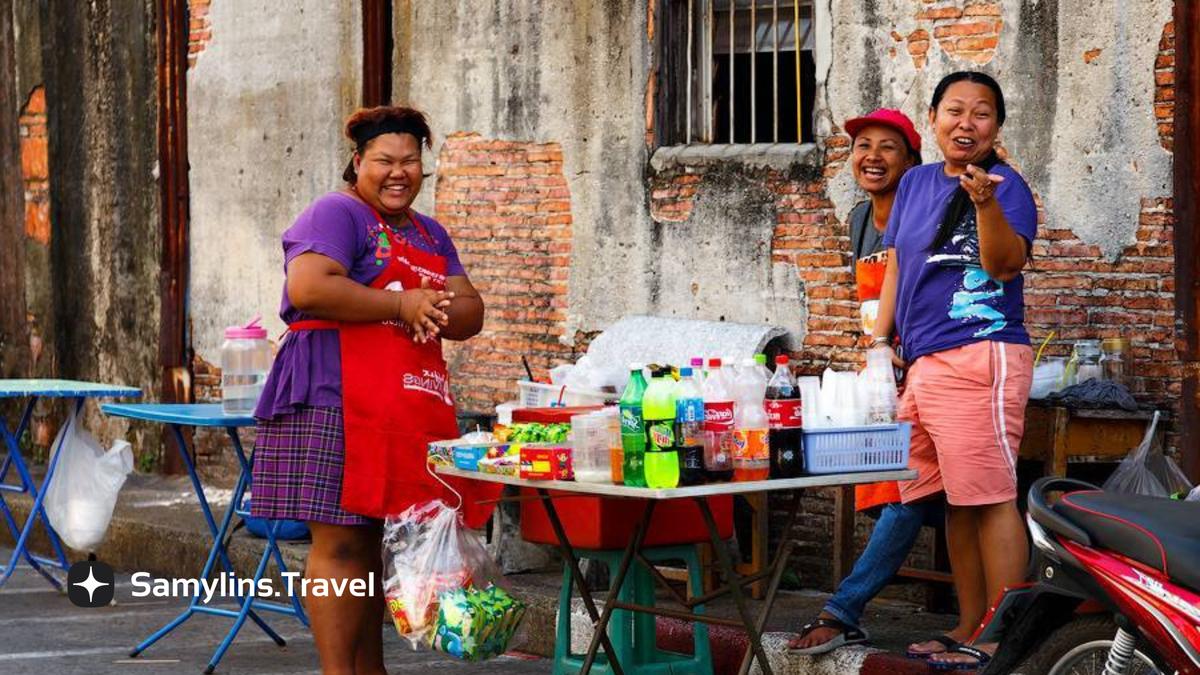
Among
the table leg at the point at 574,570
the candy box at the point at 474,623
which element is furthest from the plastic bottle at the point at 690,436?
the candy box at the point at 474,623

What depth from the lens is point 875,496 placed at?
7.58m

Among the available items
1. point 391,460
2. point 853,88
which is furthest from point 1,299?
point 391,460

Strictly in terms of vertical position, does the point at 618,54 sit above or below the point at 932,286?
above

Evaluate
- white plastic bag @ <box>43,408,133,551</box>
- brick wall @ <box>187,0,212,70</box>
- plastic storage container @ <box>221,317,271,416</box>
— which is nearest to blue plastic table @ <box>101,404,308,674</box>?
plastic storage container @ <box>221,317,271,416</box>

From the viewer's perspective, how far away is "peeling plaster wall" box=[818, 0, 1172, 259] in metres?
8.28

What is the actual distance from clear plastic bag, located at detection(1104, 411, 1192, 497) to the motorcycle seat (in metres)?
2.08

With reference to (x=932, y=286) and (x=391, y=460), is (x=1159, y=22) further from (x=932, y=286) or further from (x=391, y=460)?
(x=391, y=460)

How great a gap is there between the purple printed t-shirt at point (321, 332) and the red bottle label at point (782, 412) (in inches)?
55.5

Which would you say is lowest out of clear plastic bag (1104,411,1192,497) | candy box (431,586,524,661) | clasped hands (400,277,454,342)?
candy box (431,586,524,661)

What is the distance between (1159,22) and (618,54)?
10.0 ft

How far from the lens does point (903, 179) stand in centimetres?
732

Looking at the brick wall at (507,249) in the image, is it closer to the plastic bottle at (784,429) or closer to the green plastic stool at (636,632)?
the green plastic stool at (636,632)

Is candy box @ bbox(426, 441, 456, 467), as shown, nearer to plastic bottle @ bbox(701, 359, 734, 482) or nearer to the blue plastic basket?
plastic bottle @ bbox(701, 359, 734, 482)

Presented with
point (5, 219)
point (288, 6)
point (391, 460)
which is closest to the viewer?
point (391, 460)
